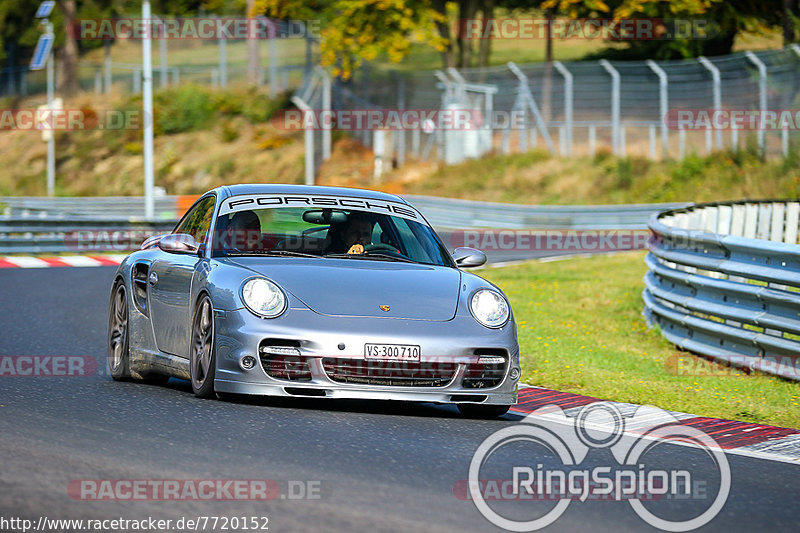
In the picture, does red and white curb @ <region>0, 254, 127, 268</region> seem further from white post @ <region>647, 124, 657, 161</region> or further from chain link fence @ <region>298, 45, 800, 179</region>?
white post @ <region>647, 124, 657, 161</region>

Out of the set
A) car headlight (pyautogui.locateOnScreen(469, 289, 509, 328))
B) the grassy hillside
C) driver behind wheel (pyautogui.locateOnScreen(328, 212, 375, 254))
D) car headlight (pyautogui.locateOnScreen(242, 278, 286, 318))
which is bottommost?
the grassy hillside

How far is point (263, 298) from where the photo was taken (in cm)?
766

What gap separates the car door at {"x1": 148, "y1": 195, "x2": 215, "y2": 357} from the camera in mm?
8422

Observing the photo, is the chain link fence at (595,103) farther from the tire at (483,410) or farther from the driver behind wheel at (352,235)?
the tire at (483,410)

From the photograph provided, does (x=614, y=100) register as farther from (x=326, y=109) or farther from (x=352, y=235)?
(x=352, y=235)

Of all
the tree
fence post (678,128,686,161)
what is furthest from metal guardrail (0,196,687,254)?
the tree

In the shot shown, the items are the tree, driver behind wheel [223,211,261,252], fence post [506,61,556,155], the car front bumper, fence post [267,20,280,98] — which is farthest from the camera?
fence post [267,20,280,98]

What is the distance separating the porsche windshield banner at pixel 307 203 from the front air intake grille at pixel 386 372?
163cm

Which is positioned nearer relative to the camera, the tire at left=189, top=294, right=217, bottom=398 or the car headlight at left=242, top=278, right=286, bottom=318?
the car headlight at left=242, top=278, right=286, bottom=318

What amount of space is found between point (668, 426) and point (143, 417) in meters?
3.05

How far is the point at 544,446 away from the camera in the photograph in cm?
691

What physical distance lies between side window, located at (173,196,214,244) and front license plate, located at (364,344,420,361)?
5.98 feet

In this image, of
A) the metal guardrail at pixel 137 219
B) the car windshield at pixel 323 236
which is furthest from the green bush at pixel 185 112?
the car windshield at pixel 323 236

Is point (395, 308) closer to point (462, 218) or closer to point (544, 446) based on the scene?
point (544, 446)
